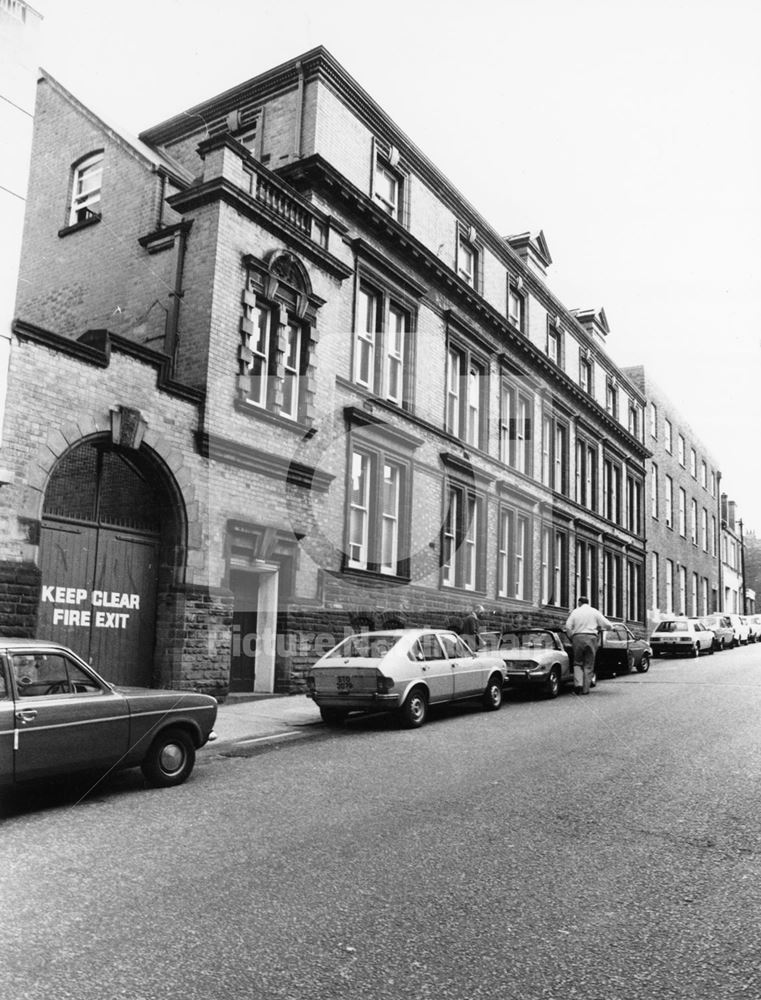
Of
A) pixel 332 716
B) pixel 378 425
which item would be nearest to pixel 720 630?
pixel 378 425

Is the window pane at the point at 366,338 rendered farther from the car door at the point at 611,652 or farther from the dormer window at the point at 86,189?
the car door at the point at 611,652

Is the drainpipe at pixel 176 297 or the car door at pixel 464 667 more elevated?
the drainpipe at pixel 176 297

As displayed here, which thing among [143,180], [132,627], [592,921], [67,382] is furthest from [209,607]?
[592,921]

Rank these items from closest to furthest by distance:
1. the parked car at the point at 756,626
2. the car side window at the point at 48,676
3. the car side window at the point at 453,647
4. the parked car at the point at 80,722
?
the parked car at the point at 80,722 → the car side window at the point at 48,676 → the car side window at the point at 453,647 → the parked car at the point at 756,626

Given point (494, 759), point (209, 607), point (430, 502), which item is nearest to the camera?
point (494, 759)

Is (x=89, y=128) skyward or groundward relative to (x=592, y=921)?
skyward

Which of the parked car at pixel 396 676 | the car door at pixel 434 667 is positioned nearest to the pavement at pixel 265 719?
the parked car at pixel 396 676

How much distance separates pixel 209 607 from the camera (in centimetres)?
1344

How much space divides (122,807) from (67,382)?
673cm

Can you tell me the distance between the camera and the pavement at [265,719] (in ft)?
35.0

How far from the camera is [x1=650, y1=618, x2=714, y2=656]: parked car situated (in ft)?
101

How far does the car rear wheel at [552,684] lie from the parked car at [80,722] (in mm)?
8392

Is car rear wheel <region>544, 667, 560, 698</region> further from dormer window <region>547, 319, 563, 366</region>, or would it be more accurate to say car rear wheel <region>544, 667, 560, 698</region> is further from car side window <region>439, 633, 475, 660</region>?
dormer window <region>547, 319, 563, 366</region>

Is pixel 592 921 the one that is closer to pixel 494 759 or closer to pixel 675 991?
pixel 675 991
